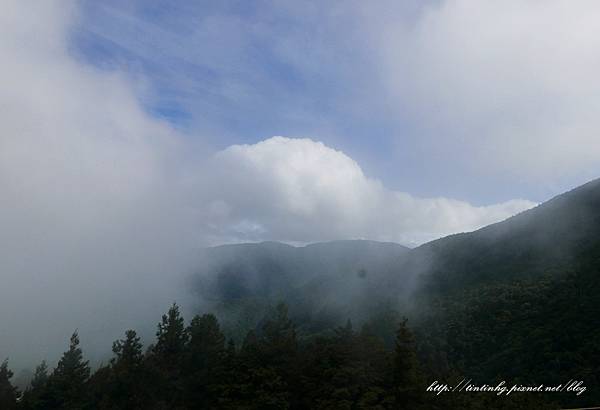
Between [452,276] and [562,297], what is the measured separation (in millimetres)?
58894

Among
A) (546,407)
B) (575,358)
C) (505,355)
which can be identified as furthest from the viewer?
(505,355)

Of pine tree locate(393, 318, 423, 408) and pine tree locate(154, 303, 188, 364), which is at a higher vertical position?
pine tree locate(154, 303, 188, 364)

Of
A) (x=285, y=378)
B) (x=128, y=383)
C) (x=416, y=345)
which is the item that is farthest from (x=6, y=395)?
(x=416, y=345)

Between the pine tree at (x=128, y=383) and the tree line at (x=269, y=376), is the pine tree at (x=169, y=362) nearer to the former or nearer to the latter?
the tree line at (x=269, y=376)

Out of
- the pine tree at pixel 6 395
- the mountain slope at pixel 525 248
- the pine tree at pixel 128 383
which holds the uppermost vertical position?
the mountain slope at pixel 525 248

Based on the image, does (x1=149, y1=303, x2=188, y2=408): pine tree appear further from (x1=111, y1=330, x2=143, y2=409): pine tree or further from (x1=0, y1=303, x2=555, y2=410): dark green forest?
(x1=111, y1=330, x2=143, y2=409): pine tree

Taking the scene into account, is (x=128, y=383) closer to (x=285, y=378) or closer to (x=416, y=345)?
(x=285, y=378)

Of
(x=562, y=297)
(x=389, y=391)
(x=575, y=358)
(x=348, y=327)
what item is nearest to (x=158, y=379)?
(x=348, y=327)

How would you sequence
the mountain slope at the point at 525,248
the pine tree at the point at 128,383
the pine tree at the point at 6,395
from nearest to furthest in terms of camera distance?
the pine tree at the point at 128,383 < the pine tree at the point at 6,395 < the mountain slope at the point at 525,248

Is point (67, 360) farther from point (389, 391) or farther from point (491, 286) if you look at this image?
point (491, 286)

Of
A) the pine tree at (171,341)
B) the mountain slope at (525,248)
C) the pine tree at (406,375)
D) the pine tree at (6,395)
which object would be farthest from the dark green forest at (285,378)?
the mountain slope at (525,248)

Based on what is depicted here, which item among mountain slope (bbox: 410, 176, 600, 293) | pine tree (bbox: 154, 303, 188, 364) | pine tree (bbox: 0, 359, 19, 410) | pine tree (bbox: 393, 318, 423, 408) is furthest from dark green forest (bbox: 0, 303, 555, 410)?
mountain slope (bbox: 410, 176, 600, 293)

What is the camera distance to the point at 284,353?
3147 cm

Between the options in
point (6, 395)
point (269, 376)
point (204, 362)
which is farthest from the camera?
point (6, 395)
